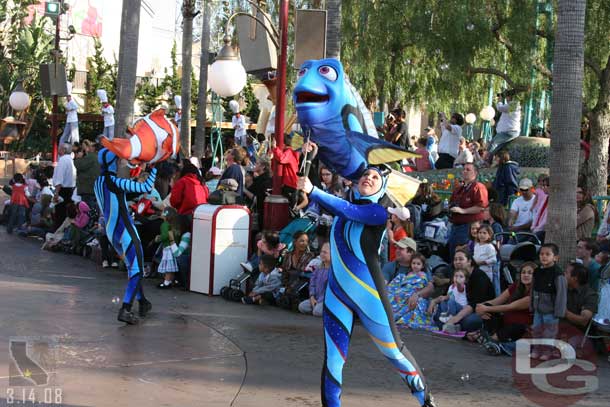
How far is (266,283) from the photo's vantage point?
12398mm

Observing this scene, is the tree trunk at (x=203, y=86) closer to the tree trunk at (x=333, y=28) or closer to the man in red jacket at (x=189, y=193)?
the tree trunk at (x=333, y=28)

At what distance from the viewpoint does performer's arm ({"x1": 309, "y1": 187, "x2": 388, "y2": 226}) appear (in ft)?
21.9

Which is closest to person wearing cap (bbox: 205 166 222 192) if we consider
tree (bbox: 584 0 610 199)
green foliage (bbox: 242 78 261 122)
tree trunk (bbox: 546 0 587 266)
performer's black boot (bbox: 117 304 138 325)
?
performer's black boot (bbox: 117 304 138 325)

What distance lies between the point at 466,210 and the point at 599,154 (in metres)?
5.12

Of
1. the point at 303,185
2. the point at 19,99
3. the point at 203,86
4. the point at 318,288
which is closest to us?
the point at 303,185

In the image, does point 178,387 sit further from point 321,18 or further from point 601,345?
point 321,18

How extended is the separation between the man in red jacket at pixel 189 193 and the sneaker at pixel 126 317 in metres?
3.77

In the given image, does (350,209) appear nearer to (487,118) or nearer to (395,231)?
(395,231)

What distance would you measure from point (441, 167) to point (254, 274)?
25.6ft

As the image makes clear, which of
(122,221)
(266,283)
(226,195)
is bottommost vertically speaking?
(266,283)

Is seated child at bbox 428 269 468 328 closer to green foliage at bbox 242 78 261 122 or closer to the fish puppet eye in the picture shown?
the fish puppet eye

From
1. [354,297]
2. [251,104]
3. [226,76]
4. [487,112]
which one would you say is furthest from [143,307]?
[251,104]

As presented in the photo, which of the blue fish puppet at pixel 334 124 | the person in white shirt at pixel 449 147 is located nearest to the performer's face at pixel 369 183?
the blue fish puppet at pixel 334 124

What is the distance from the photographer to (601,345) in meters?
9.61
